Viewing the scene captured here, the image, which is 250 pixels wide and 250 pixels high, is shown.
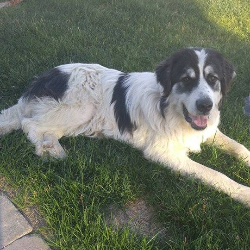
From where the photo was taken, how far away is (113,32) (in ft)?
20.5

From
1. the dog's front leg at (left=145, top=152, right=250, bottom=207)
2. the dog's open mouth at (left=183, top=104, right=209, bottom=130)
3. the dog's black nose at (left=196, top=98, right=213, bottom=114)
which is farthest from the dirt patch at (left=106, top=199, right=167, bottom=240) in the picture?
the dog's black nose at (left=196, top=98, right=213, bottom=114)

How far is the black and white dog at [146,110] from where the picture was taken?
2.97 metres

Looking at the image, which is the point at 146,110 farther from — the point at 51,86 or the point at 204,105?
the point at 51,86

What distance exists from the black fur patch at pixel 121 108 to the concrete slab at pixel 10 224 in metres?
1.43

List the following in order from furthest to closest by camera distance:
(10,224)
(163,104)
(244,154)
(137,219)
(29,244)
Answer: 1. (244,154)
2. (163,104)
3. (137,219)
4. (10,224)
5. (29,244)

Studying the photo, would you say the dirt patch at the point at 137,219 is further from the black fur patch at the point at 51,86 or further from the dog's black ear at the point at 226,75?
the black fur patch at the point at 51,86

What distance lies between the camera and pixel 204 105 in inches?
112

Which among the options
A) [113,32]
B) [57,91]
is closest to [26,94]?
[57,91]

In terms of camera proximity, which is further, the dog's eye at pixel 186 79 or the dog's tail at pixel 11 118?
the dog's tail at pixel 11 118

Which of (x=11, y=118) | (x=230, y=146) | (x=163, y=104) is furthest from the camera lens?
(x=11, y=118)

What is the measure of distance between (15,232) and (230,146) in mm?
2289

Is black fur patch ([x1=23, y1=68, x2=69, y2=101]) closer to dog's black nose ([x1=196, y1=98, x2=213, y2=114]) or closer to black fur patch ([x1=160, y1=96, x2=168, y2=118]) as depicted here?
black fur patch ([x1=160, y1=96, x2=168, y2=118])

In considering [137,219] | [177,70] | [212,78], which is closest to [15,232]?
[137,219]

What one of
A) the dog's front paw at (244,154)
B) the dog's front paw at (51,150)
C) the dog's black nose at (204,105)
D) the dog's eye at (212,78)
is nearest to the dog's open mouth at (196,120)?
the dog's black nose at (204,105)
